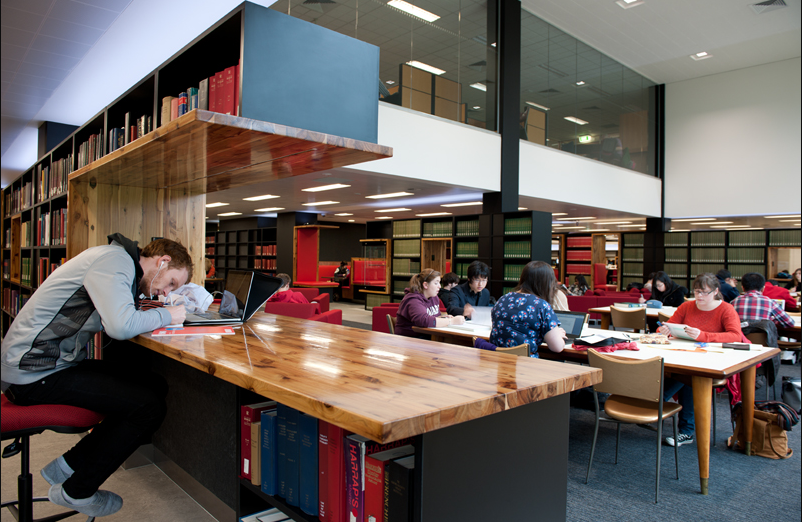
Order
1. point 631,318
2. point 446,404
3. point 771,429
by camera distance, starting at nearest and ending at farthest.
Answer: point 446,404 < point 771,429 < point 631,318

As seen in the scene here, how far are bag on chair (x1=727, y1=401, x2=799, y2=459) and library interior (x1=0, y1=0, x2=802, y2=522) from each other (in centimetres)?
2

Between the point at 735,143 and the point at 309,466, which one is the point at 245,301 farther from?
the point at 735,143

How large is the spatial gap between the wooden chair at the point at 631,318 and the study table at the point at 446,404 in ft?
14.5

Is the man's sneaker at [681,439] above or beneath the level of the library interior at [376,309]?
beneath

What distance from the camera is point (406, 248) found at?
11422 millimetres

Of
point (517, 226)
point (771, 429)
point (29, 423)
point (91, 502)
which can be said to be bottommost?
point (771, 429)

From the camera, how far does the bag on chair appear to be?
136 inches

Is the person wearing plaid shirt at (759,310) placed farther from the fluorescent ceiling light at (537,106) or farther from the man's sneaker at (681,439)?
the fluorescent ceiling light at (537,106)

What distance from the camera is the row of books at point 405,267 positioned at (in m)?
11.4

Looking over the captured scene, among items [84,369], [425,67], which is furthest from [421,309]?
[425,67]

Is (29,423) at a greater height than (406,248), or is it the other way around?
(406,248)

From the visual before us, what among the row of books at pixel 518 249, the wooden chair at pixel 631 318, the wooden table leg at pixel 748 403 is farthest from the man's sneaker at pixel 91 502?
the row of books at pixel 518 249

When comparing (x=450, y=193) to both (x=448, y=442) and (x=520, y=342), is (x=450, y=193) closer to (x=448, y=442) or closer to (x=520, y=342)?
(x=520, y=342)

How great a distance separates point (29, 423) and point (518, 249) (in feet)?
23.7
